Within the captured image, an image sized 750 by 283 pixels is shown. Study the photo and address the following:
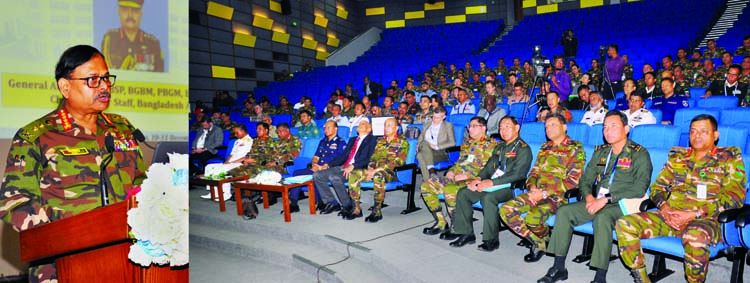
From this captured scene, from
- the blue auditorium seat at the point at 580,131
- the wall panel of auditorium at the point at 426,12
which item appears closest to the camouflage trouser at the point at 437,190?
the blue auditorium seat at the point at 580,131

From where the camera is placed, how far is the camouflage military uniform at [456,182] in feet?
10.8

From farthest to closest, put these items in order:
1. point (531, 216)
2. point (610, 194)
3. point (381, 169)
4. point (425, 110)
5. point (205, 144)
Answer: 1. point (205, 144)
2. point (425, 110)
3. point (381, 169)
4. point (531, 216)
5. point (610, 194)

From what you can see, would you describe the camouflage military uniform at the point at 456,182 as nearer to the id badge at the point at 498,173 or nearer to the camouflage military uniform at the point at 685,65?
the id badge at the point at 498,173

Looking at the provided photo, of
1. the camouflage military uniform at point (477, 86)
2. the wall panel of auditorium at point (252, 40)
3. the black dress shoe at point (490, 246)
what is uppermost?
the wall panel of auditorium at point (252, 40)

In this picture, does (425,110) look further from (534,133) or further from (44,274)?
(44,274)

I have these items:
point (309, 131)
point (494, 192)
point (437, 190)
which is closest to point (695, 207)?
point (494, 192)

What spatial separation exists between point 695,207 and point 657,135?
0.96 meters

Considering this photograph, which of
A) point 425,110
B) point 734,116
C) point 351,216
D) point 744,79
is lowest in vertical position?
point 351,216

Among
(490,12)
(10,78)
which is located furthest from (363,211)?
(490,12)

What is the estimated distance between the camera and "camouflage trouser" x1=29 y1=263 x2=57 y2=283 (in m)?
1.03

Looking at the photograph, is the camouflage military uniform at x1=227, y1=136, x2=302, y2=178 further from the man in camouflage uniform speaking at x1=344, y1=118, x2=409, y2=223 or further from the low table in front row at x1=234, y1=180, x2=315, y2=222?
the man in camouflage uniform speaking at x1=344, y1=118, x2=409, y2=223

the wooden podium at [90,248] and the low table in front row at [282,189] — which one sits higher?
the wooden podium at [90,248]

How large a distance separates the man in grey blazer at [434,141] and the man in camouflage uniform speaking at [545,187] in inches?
41.6

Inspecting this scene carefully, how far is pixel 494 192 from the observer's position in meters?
3.05
